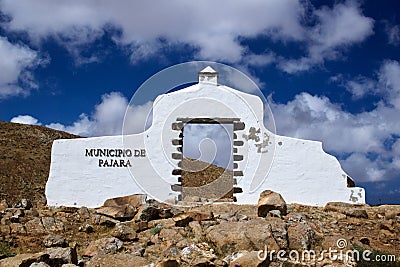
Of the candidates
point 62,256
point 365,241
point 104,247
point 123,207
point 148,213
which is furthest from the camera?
point 123,207

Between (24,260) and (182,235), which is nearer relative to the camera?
(24,260)

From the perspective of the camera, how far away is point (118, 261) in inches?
326

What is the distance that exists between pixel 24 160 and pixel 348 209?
24380mm

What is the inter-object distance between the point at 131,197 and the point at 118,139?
258 cm

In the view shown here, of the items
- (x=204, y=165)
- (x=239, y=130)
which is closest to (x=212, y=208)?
(x=239, y=130)

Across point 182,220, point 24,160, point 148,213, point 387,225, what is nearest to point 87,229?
point 148,213

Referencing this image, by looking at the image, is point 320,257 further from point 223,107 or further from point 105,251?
point 223,107

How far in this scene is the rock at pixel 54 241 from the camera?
9.72 metres

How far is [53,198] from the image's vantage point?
49.4 feet

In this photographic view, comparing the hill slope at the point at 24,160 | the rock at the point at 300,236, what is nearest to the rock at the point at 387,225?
the rock at the point at 300,236

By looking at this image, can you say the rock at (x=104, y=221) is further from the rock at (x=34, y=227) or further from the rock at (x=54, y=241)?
the rock at (x=54, y=241)

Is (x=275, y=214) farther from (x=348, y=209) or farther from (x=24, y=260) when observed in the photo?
(x=24, y=260)

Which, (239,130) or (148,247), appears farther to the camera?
(239,130)

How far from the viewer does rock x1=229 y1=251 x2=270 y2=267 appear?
7.91 meters
